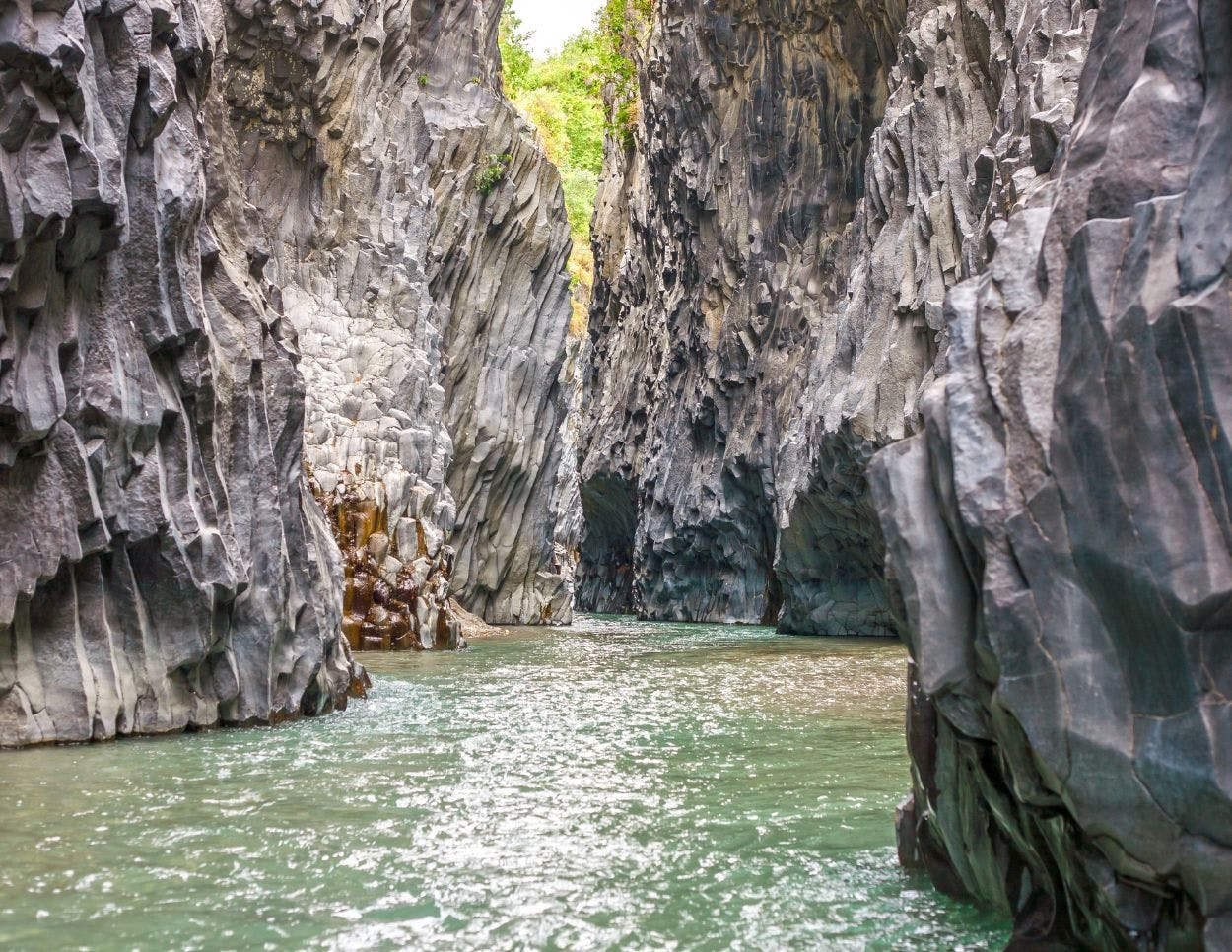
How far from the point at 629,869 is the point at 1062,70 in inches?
670

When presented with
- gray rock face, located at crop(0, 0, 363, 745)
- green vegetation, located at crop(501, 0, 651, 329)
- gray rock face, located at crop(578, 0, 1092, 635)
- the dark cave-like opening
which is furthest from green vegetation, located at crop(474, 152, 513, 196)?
gray rock face, located at crop(0, 0, 363, 745)

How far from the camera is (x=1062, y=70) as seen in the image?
19.9 m

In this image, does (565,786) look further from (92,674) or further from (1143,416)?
(1143,416)

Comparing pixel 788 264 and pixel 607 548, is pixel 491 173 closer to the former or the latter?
pixel 788 264

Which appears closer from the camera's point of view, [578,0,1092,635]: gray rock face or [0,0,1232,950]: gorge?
[0,0,1232,950]: gorge

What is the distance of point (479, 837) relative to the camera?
7.88 metres

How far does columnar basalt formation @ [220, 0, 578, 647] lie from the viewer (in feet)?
83.7

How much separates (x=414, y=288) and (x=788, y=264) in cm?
1366

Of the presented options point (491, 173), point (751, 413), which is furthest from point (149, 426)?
point (751, 413)

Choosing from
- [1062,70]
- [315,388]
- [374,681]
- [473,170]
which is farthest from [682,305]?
[374,681]

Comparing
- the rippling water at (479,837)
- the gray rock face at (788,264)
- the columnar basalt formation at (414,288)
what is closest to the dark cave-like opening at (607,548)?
the gray rock face at (788,264)

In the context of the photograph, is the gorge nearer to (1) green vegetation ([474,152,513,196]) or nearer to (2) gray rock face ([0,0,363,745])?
(2) gray rock face ([0,0,363,745])

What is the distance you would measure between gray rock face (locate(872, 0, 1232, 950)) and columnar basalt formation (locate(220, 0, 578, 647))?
11.3 meters

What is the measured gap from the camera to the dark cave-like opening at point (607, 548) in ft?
190
